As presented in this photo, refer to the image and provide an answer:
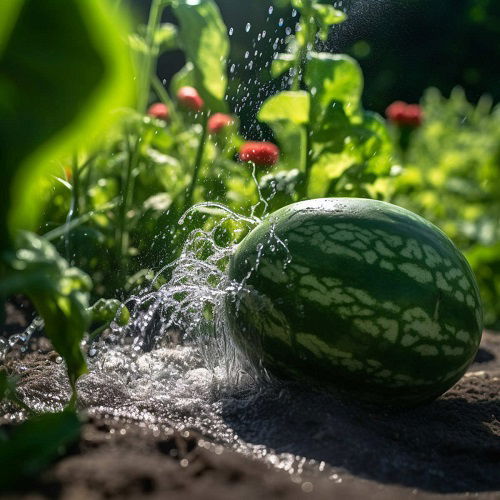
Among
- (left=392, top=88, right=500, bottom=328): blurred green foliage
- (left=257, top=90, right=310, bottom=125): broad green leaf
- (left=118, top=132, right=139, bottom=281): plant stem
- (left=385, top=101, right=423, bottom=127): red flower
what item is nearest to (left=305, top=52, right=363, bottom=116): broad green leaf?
(left=257, top=90, right=310, bottom=125): broad green leaf

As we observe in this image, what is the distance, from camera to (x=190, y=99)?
11.7 ft

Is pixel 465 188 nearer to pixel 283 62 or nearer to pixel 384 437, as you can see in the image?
pixel 283 62

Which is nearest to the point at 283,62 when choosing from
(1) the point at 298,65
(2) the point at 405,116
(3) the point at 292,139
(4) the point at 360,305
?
(1) the point at 298,65

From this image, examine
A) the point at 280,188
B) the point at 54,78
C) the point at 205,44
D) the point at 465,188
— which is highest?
the point at 205,44

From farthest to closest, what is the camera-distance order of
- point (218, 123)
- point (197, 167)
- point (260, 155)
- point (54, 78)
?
point (218, 123) < point (260, 155) < point (197, 167) < point (54, 78)

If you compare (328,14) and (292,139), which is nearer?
(328,14)

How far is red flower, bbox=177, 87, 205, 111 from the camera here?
358cm

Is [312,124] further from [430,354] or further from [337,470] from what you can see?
[337,470]

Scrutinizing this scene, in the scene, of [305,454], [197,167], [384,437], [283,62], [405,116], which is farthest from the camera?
[405,116]

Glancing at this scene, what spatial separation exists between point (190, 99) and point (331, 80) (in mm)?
782

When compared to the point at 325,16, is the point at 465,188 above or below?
below

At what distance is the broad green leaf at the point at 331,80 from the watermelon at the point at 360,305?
996mm

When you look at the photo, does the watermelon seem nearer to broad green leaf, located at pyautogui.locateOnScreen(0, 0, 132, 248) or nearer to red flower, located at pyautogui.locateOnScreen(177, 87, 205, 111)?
broad green leaf, located at pyautogui.locateOnScreen(0, 0, 132, 248)

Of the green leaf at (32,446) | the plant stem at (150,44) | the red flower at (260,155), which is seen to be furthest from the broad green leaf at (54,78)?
the red flower at (260,155)
